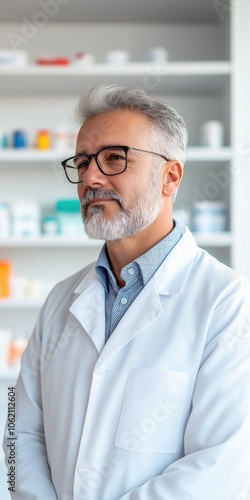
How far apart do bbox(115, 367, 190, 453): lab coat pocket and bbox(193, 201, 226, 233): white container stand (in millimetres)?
2005

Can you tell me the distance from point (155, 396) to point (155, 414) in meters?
0.03

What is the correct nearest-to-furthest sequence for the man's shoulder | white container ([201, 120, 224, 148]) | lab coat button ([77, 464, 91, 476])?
lab coat button ([77, 464, 91, 476]) < the man's shoulder < white container ([201, 120, 224, 148])

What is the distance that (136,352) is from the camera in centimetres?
120

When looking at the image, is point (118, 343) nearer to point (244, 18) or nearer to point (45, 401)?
point (45, 401)

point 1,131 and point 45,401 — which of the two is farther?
point 1,131

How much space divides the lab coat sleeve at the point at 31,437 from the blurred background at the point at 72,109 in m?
1.57

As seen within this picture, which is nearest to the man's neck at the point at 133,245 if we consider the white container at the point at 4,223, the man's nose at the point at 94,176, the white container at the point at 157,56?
the man's nose at the point at 94,176

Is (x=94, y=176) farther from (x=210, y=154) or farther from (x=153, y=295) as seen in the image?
(x=210, y=154)

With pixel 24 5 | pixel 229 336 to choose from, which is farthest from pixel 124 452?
pixel 24 5

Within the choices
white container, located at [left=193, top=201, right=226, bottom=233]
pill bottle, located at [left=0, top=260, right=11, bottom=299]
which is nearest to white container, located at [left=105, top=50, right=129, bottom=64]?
white container, located at [left=193, top=201, right=226, bottom=233]

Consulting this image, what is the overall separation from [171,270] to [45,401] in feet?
1.20

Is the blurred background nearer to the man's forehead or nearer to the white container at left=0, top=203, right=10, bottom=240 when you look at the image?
the white container at left=0, top=203, right=10, bottom=240

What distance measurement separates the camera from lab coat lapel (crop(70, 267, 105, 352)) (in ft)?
4.14

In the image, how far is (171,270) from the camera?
4.18 ft
